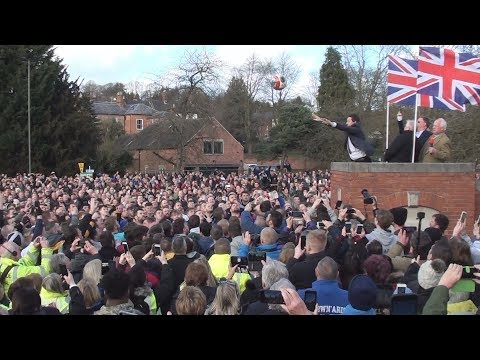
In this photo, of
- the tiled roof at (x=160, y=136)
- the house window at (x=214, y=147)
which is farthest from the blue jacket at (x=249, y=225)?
the house window at (x=214, y=147)

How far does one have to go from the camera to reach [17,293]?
4.38 m

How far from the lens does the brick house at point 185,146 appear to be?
153 feet

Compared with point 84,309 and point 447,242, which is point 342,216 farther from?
point 84,309

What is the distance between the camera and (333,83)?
56.3m

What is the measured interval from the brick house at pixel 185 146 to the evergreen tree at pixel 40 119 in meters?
6.44

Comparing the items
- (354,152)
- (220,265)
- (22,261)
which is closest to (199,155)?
(354,152)

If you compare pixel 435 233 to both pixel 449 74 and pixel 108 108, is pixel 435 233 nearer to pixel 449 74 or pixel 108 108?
pixel 449 74

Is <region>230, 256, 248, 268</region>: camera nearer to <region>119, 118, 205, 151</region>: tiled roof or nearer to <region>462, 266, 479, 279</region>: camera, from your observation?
<region>462, 266, 479, 279</region>: camera

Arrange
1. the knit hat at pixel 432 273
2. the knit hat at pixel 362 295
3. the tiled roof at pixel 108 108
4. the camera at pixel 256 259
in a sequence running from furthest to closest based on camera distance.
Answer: the tiled roof at pixel 108 108 → the camera at pixel 256 259 → the knit hat at pixel 432 273 → the knit hat at pixel 362 295

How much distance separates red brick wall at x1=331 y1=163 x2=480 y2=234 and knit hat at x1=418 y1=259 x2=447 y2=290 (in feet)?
20.0

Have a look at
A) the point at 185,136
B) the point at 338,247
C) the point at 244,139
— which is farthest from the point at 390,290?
the point at 244,139

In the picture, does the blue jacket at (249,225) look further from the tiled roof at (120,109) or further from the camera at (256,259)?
the tiled roof at (120,109)

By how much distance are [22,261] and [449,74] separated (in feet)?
26.8

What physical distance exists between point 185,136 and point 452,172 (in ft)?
122
